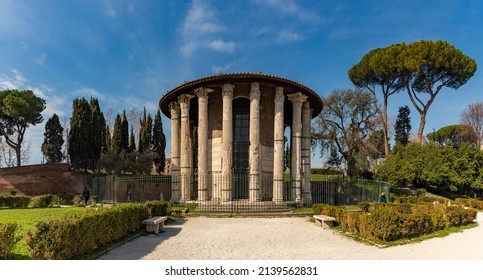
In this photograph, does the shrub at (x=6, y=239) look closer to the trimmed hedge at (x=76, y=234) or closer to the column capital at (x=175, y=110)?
the trimmed hedge at (x=76, y=234)

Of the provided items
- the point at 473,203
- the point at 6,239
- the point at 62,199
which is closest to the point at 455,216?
the point at 473,203

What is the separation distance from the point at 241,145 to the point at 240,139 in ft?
1.25

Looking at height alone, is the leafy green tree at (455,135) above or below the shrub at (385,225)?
above

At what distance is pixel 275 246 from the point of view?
8.13 metres

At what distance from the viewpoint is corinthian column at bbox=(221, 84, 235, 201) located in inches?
628

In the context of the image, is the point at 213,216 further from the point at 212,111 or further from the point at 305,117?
the point at 305,117

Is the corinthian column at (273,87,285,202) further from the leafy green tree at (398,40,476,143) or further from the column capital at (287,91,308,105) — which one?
the leafy green tree at (398,40,476,143)

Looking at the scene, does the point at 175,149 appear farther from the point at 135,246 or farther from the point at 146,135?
the point at 146,135

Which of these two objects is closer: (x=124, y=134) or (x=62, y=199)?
(x=62, y=199)

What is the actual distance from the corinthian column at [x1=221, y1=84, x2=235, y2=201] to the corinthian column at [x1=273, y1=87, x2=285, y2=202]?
2.36 metres

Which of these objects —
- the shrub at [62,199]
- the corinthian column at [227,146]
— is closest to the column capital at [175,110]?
the corinthian column at [227,146]

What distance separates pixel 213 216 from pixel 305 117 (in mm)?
9364

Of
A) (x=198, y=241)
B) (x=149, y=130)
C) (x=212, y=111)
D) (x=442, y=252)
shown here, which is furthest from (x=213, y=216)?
(x=149, y=130)

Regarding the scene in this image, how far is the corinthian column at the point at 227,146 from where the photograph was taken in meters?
16.0
